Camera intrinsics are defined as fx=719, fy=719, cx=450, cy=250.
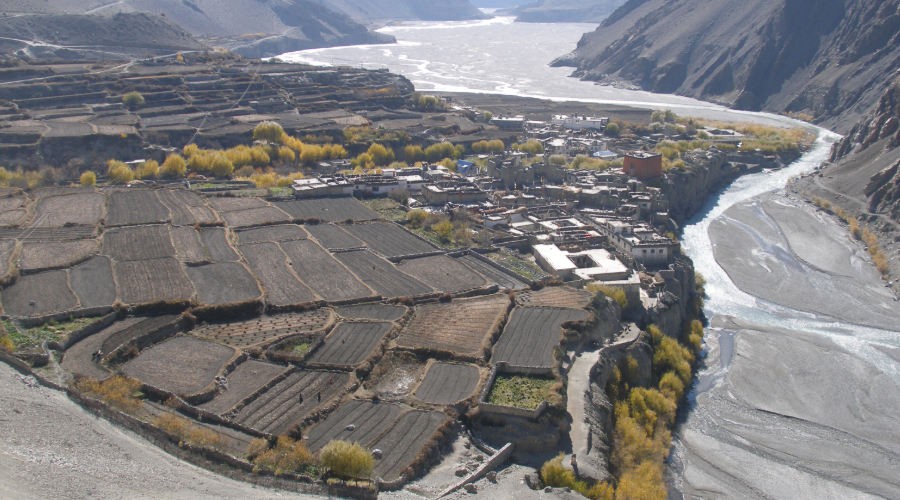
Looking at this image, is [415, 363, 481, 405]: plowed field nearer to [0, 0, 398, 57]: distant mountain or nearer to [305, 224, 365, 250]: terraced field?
[305, 224, 365, 250]: terraced field

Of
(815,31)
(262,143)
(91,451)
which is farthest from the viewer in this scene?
(815,31)

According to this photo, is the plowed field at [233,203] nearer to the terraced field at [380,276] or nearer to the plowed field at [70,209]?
the plowed field at [70,209]

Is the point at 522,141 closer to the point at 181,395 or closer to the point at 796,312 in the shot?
the point at 796,312

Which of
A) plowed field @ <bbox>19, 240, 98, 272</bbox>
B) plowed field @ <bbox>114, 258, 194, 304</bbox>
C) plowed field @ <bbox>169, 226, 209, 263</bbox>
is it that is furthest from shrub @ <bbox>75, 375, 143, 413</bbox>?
plowed field @ <bbox>169, 226, 209, 263</bbox>

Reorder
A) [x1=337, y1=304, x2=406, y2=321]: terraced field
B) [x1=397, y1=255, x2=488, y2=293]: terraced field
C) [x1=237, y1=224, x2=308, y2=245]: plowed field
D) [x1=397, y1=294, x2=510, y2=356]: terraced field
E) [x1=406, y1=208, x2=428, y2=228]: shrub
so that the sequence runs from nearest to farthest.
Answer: [x1=397, y1=294, x2=510, y2=356]: terraced field → [x1=337, y1=304, x2=406, y2=321]: terraced field → [x1=397, y1=255, x2=488, y2=293]: terraced field → [x1=237, y1=224, x2=308, y2=245]: plowed field → [x1=406, y1=208, x2=428, y2=228]: shrub

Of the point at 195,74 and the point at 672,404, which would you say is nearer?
the point at 672,404

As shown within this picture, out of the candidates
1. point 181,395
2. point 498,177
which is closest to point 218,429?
point 181,395
